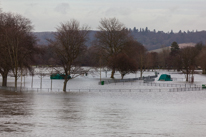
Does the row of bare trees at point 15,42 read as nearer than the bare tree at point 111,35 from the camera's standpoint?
Yes

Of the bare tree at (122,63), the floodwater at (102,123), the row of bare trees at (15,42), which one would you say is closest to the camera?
the floodwater at (102,123)

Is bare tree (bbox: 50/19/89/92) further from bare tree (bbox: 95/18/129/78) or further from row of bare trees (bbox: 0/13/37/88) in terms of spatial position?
bare tree (bbox: 95/18/129/78)

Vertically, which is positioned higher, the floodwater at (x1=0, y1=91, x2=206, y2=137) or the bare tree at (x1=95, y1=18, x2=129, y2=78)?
the bare tree at (x1=95, y1=18, x2=129, y2=78)

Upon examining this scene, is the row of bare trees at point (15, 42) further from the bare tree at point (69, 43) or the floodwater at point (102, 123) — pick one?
the floodwater at point (102, 123)

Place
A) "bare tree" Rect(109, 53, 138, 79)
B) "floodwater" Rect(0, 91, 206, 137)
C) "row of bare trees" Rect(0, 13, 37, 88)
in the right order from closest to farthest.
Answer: "floodwater" Rect(0, 91, 206, 137)
"row of bare trees" Rect(0, 13, 37, 88)
"bare tree" Rect(109, 53, 138, 79)

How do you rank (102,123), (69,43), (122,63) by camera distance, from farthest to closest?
(122,63)
(69,43)
(102,123)

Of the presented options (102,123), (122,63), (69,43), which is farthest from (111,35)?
(102,123)

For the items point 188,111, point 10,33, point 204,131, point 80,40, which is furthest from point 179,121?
point 10,33

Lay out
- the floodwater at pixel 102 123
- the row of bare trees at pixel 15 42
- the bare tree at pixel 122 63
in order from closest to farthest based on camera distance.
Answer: the floodwater at pixel 102 123 < the row of bare trees at pixel 15 42 < the bare tree at pixel 122 63

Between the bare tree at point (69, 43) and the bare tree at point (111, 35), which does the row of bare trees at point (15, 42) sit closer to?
the bare tree at point (69, 43)

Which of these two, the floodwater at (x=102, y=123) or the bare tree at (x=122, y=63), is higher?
the bare tree at (x=122, y=63)

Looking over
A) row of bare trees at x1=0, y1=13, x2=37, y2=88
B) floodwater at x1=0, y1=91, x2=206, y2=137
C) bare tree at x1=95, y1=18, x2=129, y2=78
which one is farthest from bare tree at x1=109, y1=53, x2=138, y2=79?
floodwater at x1=0, y1=91, x2=206, y2=137

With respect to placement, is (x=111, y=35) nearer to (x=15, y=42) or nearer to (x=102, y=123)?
(x=15, y=42)

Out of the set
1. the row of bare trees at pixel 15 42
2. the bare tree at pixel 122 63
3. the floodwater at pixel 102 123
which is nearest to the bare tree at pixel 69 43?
the row of bare trees at pixel 15 42
